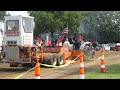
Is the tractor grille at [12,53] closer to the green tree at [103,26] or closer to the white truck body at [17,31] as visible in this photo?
the white truck body at [17,31]

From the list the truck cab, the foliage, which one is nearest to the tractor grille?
the truck cab

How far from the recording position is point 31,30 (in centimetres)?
1892

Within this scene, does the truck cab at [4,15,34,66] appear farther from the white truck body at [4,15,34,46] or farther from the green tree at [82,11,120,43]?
the green tree at [82,11,120,43]

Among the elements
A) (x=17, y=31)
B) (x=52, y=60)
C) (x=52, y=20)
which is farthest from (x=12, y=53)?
(x=52, y=20)

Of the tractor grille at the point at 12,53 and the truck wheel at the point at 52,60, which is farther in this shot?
the truck wheel at the point at 52,60

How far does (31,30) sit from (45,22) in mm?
35609

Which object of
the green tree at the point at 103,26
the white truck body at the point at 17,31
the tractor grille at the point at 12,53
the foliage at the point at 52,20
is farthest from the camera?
the green tree at the point at 103,26

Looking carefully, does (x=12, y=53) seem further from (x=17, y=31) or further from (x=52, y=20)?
(x=52, y=20)

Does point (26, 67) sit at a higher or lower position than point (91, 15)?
lower

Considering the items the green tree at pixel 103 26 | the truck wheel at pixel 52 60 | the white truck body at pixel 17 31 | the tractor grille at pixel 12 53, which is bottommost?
the truck wheel at pixel 52 60

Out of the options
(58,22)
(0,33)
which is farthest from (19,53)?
(58,22)

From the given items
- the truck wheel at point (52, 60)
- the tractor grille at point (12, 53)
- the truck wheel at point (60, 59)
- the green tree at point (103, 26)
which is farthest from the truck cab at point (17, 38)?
the green tree at point (103, 26)

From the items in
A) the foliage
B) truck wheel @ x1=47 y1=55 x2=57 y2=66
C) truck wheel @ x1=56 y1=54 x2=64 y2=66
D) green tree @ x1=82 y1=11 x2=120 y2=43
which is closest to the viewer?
truck wheel @ x1=47 y1=55 x2=57 y2=66
